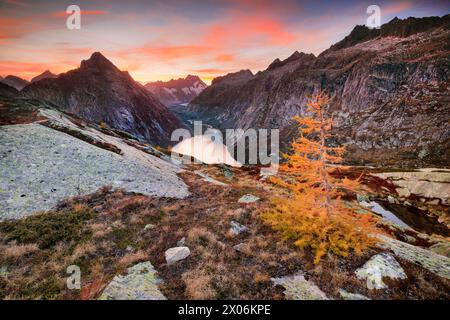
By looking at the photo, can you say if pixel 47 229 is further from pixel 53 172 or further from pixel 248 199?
pixel 248 199

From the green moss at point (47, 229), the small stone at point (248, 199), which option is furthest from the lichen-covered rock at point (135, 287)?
the small stone at point (248, 199)

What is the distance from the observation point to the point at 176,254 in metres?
13.4

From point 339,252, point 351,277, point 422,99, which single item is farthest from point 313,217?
point 422,99

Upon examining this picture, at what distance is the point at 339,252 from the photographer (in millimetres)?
12672

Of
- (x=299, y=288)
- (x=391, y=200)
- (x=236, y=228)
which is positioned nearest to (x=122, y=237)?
(x=236, y=228)

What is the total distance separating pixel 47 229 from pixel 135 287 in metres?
9.78

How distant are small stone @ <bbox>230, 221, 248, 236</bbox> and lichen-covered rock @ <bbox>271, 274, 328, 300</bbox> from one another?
5375mm

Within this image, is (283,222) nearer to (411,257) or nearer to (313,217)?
(313,217)

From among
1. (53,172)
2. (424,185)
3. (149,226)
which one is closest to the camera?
(149,226)

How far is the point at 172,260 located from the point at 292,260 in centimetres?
643

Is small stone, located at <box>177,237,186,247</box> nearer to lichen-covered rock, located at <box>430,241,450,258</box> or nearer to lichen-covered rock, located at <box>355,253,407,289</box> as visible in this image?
lichen-covered rock, located at <box>355,253,407,289</box>

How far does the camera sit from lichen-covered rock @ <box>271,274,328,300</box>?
10359 mm

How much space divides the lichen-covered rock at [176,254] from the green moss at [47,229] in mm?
6556

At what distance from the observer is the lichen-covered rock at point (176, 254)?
13150mm
